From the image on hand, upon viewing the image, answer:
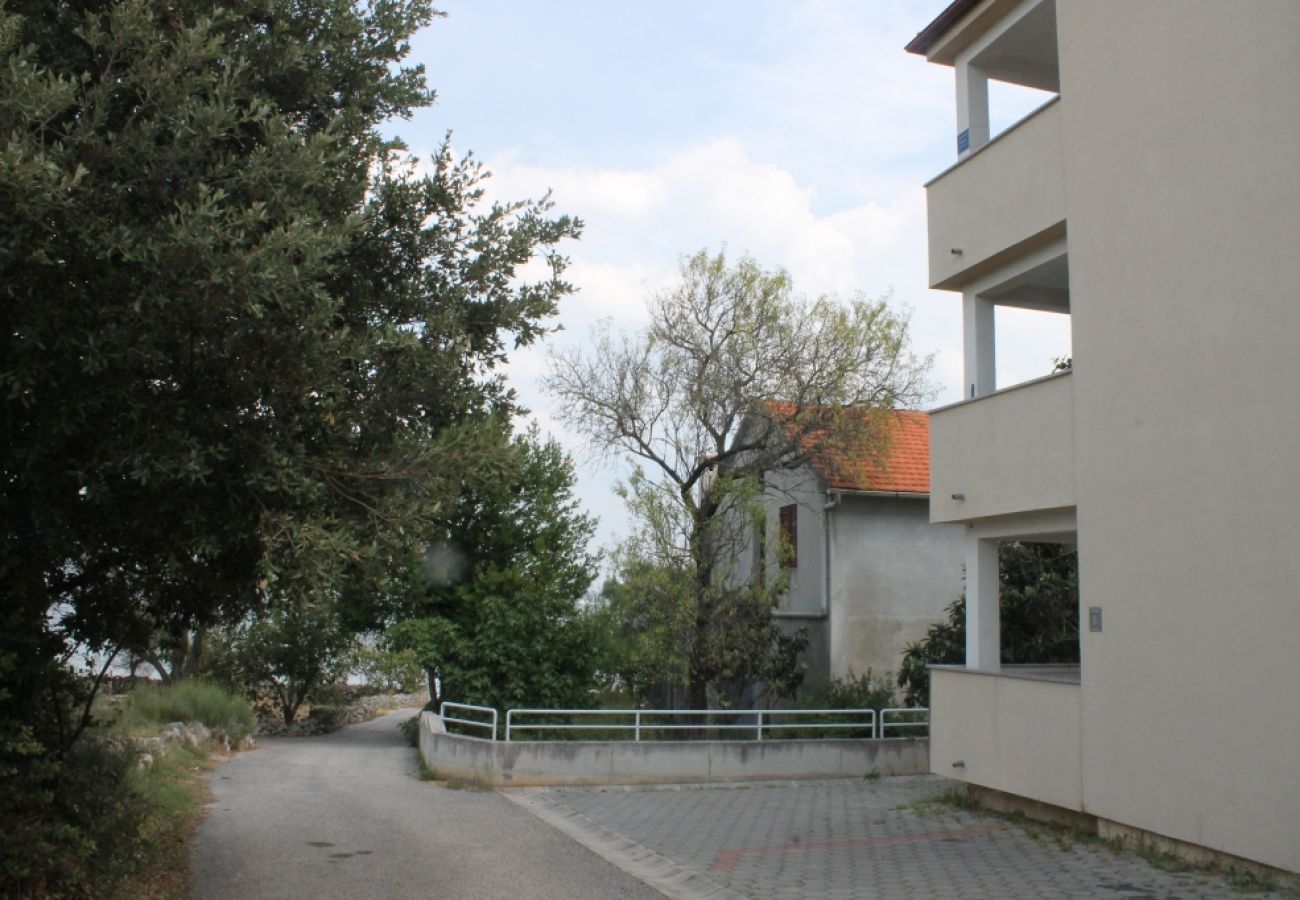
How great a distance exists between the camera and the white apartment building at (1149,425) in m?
8.92

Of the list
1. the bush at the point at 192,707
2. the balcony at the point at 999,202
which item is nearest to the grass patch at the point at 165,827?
the bush at the point at 192,707

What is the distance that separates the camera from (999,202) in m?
12.6

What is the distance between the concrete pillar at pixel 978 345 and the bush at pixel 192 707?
49.8 feet

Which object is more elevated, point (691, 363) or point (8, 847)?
point (691, 363)

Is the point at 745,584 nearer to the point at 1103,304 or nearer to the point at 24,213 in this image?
the point at 1103,304

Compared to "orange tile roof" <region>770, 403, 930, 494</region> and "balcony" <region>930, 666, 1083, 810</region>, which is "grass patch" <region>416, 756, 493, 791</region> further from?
"orange tile roof" <region>770, 403, 930, 494</region>

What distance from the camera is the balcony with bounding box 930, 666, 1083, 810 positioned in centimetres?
1107

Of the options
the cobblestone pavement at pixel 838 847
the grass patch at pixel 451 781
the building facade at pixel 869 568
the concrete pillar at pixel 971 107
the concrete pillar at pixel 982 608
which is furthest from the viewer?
the building facade at pixel 869 568

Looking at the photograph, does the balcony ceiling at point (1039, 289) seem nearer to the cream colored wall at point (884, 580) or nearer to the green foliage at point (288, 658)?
the cream colored wall at point (884, 580)

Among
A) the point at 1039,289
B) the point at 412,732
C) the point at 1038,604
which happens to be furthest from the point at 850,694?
the point at 412,732

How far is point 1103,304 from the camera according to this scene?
10.9 m

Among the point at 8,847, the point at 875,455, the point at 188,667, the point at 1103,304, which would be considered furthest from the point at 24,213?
the point at 188,667

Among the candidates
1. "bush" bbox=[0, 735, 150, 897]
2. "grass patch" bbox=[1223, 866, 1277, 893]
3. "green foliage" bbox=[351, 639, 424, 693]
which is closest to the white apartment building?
"grass patch" bbox=[1223, 866, 1277, 893]

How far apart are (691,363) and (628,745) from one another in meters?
6.76
